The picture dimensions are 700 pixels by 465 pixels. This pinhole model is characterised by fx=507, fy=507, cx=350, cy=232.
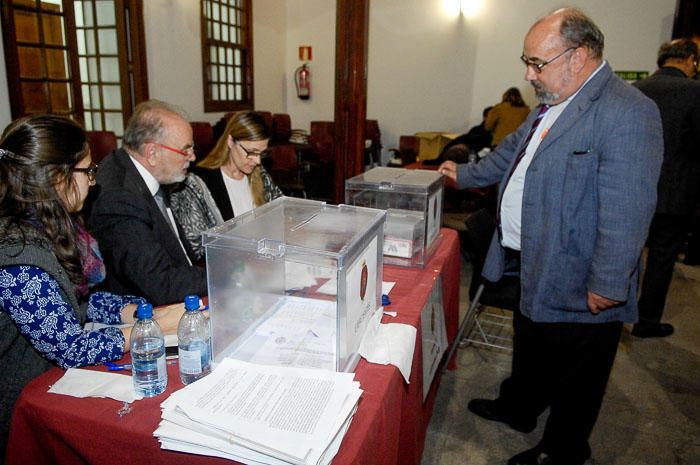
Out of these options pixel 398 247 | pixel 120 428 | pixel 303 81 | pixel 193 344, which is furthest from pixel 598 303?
pixel 303 81

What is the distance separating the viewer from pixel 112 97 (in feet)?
18.8

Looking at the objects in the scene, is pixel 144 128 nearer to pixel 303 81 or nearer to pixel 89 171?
pixel 89 171

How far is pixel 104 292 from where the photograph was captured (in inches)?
62.7

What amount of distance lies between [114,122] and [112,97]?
0.91 feet

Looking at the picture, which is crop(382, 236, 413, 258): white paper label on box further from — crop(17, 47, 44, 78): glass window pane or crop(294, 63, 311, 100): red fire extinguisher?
crop(294, 63, 311, 100): red fire extinguisher

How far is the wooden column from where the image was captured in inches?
122

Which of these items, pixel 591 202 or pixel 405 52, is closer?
pixel 591 202

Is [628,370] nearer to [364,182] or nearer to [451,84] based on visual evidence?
[364,182]

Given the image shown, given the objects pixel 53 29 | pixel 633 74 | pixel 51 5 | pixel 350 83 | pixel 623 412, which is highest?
pixel 51 5

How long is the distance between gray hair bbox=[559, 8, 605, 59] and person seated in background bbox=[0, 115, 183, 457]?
1.41m

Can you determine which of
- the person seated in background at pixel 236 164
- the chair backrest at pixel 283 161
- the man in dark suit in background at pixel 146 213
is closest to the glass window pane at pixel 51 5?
the chair backrest at pixel 283 161

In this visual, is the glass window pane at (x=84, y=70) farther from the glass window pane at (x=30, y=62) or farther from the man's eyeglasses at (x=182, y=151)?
the man's eyeglasses at (x=182, y=151)

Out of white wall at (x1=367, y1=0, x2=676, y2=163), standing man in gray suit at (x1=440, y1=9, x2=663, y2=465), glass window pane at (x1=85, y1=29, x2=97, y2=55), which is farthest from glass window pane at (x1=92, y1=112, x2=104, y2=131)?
standing man in gray suit at (x1=440, y1=9, x2=663, y2=465)

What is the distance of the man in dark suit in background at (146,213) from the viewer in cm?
156
